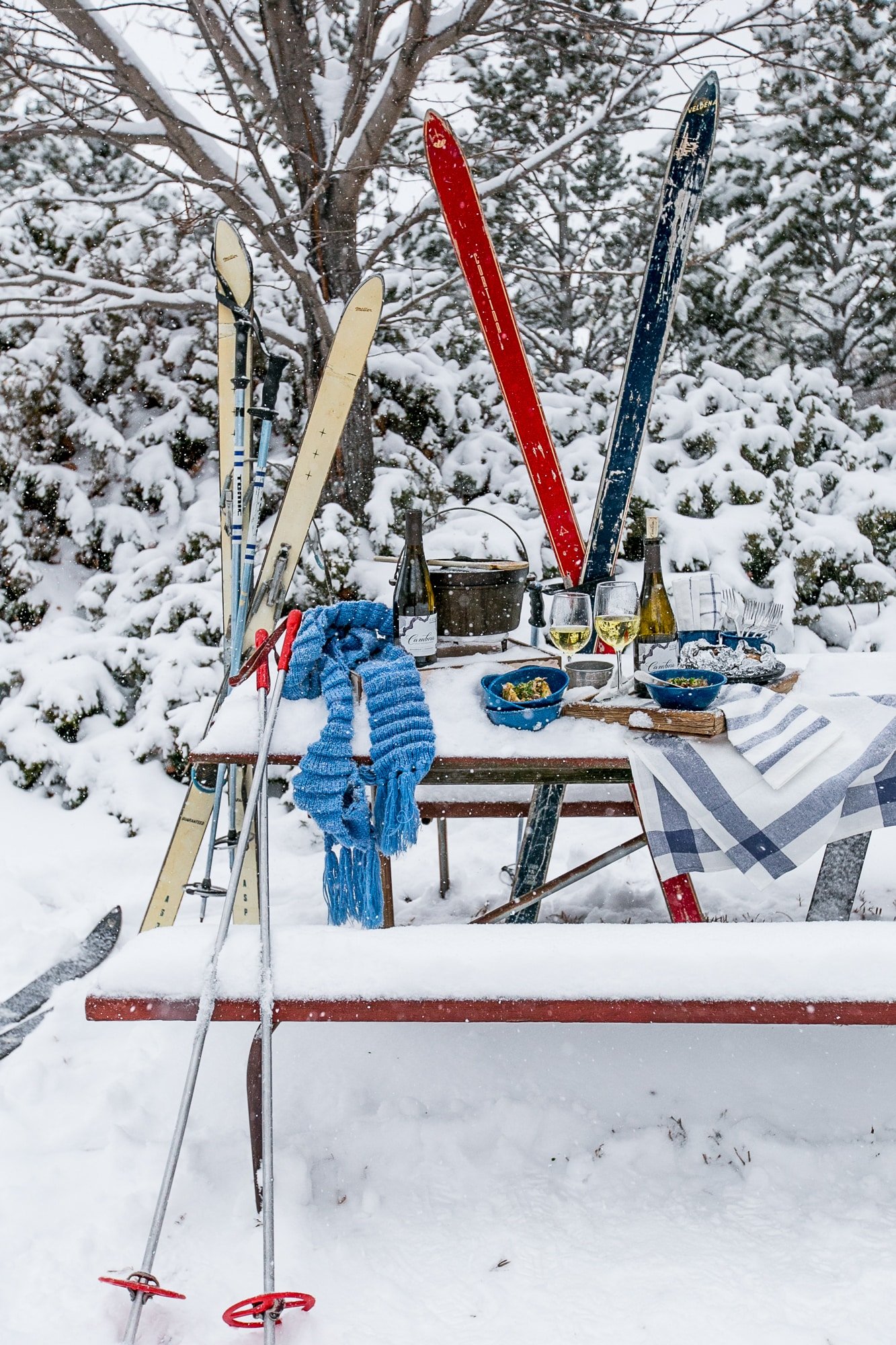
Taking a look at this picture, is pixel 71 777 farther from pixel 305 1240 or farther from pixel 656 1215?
pixel 656 1215

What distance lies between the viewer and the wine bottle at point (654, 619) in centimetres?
214

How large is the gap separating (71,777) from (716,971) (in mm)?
3576

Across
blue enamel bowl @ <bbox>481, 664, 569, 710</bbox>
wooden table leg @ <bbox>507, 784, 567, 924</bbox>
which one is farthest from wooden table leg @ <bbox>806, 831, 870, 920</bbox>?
blue enamel bowl @ <bbox>481, 664, 569, 710</bbox>

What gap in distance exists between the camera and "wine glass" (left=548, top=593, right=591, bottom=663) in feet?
6.40

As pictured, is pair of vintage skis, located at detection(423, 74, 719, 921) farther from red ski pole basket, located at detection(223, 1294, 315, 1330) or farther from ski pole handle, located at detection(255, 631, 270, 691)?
red ski pole basket, located at detection(223, 1294, 315, 1330)

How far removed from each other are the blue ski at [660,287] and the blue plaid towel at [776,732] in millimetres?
880

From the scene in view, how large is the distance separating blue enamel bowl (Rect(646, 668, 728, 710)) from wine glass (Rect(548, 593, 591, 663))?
0.62 feet

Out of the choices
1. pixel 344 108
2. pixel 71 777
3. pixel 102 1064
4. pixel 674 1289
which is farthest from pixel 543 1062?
pixel 344 108

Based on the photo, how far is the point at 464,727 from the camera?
6.37 ft

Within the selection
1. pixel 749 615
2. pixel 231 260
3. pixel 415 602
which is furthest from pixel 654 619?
pixel 231 260

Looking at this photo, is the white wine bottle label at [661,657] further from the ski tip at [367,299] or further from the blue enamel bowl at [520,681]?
the ski tip at [367,299]

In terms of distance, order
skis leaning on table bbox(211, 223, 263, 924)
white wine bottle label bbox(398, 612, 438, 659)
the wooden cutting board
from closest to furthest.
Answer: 1. the wooden cutting board
2. white wine bottle label bbox(398, 612, 438, 659)
3. skis leaning on table bbox(211, 223, 263, 924)

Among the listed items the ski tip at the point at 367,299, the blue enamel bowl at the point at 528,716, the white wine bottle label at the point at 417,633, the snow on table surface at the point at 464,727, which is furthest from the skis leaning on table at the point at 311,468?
the blue enamel bowl at the point at 528,716

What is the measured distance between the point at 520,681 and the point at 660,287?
1.55 m
